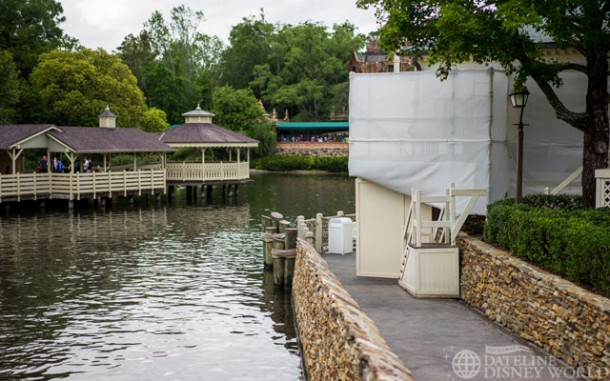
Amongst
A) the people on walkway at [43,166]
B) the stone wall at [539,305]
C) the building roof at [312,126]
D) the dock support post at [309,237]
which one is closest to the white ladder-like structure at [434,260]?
the stone wall at [539,305]

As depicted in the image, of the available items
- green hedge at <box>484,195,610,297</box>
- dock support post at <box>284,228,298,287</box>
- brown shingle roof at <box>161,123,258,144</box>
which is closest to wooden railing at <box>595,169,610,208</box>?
green hedge at <box>484,195,610,297</box>

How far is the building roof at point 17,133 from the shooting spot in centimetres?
4209

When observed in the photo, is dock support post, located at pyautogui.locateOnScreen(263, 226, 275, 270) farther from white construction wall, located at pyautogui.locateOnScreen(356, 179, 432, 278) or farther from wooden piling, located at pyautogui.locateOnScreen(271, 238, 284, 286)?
white construction wall, located at pyautogui.locateOnScreen(356, 179, 432, 278)

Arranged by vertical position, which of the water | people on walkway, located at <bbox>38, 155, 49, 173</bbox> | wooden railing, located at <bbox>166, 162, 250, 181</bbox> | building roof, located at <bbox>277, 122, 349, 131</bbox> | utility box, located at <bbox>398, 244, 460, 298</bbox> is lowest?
the water

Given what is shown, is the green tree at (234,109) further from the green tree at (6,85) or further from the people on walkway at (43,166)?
the people on walkway at (43,166)

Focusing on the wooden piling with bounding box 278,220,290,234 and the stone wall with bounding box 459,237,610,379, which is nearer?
the stone wall with bounding box 459,237,610,379

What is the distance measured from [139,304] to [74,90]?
50143mm

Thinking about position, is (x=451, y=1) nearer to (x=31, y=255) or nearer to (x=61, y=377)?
(x=61, y=377)

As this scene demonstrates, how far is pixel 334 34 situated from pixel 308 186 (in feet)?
144

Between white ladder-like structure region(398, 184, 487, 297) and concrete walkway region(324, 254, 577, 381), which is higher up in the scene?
white ladder-like structure region(398, 184, 487, 297)

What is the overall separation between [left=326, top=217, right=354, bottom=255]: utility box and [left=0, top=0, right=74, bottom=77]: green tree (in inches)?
2198

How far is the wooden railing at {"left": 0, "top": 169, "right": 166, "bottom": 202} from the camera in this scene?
41250 millimetres

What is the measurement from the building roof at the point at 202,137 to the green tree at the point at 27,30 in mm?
25236

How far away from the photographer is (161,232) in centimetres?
3406
